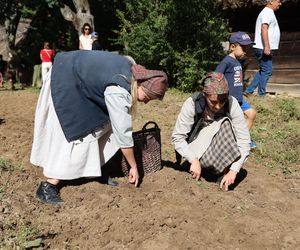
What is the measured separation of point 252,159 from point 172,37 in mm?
5382

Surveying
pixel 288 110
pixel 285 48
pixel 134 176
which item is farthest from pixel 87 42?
pixel 134 176

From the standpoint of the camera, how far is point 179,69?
Answer: 9562mm

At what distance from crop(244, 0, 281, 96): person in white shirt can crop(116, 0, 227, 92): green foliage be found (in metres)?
1.88

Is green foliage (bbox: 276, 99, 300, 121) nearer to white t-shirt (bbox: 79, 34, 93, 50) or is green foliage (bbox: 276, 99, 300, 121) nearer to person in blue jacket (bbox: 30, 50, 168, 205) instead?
person in blue jacket (bbox: 30, 50, 168, 205)

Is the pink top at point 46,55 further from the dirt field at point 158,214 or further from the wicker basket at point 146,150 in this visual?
the wicker basket at point 146,150

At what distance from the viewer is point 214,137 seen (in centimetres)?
386

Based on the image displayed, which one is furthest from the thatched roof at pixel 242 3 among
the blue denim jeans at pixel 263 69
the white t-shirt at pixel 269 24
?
the blue denim jeans at pixel 263 69

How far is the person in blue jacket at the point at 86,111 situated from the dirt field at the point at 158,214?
210 mm

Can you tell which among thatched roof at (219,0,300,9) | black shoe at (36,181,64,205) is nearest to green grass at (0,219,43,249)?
black shoe at (36,181,64,205)

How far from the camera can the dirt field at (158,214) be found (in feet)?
9.76

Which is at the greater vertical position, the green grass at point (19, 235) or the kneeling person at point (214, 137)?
the kneeling person at point (214, 137)

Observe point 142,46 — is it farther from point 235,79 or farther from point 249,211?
point 249,211

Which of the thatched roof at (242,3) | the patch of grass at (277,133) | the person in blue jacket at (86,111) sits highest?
the thatched roof at (242,3)

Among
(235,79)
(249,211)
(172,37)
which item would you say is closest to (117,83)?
(249,211)
